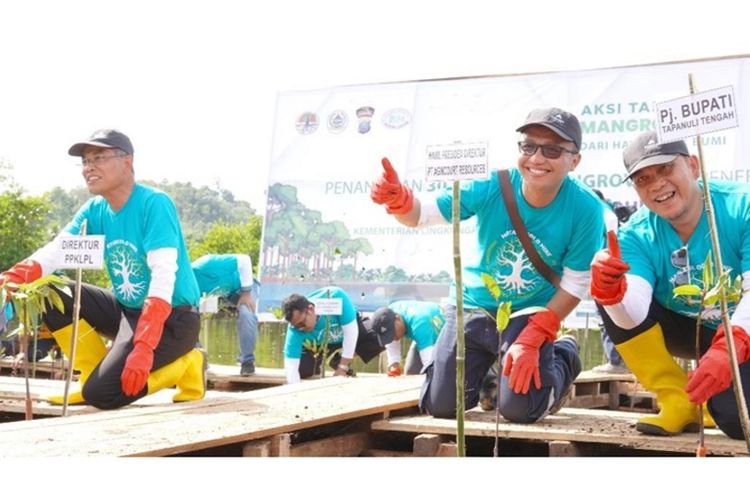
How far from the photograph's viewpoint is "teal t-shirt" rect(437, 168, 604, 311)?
3.65 metres

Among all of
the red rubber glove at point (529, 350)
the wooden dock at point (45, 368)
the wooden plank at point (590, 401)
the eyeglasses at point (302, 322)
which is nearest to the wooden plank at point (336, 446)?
the red rubber glove at point (529, 350)

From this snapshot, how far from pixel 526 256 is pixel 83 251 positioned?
1.71 metres

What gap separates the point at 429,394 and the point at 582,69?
566cm

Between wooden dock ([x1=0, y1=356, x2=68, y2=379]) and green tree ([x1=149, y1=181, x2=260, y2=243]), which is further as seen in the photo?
green tree ([x1=149, y1=181, x2=260, y2=243])

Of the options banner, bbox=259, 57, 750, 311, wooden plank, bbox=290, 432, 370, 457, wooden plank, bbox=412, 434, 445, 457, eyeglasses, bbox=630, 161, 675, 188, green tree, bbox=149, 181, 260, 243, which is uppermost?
green tree, bbox=149, 181, 260, 243

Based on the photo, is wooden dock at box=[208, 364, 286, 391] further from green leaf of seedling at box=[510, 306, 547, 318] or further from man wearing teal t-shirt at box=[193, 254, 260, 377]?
green leaf of seedling at box=[510, 306, 547, 318]

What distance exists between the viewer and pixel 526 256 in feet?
12.2

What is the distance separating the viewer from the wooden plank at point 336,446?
11.2ft

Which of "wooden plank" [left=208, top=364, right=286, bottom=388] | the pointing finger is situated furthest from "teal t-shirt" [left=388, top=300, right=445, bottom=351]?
the pointing finger

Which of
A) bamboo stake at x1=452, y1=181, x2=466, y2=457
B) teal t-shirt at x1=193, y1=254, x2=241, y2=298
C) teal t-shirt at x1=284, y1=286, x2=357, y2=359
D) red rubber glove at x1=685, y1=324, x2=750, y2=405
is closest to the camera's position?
bamboo stake at x1=452, y1=181, x2=466, y2=457

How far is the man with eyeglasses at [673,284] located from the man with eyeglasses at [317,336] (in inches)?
143

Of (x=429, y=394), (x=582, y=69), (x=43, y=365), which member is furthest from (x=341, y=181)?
(x=429, y=394)

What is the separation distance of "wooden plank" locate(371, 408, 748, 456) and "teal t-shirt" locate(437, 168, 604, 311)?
485 millimetres

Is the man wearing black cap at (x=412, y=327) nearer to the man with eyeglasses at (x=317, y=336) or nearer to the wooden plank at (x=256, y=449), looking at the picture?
the man with eyeglasses at (x=317, y=336)
